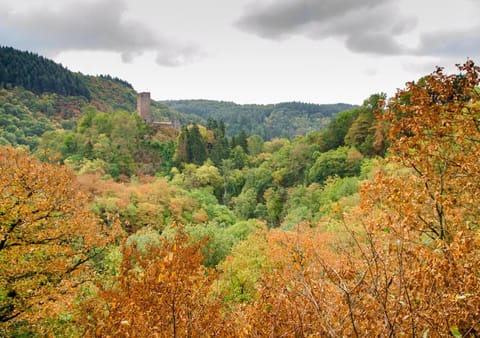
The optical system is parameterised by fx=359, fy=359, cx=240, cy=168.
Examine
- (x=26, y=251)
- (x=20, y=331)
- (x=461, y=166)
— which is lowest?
(x=20, y=331)

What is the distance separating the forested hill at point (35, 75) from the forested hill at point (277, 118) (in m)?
57.1

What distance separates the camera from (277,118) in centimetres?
16262

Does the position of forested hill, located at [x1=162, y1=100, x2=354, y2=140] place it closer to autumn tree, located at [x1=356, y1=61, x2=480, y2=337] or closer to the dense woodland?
the dense woodland

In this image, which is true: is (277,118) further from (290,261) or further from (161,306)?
(161,306)

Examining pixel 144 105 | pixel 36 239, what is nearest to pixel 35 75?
pixel 144 105

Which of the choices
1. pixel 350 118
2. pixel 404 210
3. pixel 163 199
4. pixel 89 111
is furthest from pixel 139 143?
pixel 404 210

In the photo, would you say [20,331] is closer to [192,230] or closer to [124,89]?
[192,230]

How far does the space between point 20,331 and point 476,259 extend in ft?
31.2

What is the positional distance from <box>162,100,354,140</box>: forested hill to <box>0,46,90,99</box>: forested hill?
187ft

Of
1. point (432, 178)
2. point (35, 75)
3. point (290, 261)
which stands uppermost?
point (35, 75)

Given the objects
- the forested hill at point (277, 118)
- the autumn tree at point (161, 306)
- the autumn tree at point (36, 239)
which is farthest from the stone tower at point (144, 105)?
the autumn tree at point (161, 306)

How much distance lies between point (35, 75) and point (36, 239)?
Result: 10527cm

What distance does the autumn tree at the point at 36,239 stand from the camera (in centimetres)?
829

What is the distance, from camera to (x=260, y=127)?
467 ft
